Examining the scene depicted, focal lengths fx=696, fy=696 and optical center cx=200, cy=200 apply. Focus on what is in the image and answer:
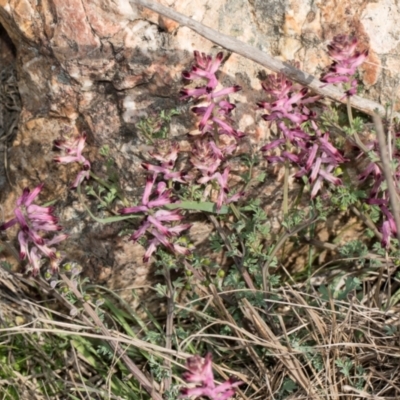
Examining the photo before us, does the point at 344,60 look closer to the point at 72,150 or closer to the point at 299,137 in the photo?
the point at 299,137

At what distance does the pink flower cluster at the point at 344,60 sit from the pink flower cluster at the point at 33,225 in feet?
4.70

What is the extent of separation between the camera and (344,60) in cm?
316

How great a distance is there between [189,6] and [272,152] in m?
0.85

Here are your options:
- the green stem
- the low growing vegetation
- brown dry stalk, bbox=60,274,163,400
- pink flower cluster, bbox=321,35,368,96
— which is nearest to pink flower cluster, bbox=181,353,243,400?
the low growing vegetation

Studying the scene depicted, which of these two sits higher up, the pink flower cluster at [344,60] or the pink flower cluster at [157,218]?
the pink flower cluster at [344,60]

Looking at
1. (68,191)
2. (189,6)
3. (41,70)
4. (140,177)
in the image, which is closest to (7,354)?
(68,191)

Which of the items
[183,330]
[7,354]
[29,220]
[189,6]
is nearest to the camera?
[29,220]

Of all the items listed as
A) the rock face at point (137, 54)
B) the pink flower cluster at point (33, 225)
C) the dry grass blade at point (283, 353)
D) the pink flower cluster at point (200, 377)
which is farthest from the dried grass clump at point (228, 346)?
the rock face at point (137, 54)

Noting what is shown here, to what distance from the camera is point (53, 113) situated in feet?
12.1

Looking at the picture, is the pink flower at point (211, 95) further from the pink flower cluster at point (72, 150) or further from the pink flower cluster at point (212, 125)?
the pink flower cluster at point (72, 150)

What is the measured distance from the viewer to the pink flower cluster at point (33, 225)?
323 cm

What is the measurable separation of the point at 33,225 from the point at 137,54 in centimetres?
100

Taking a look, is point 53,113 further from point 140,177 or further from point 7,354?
point 7,354

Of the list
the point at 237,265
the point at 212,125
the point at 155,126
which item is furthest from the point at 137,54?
the point at 237,265
